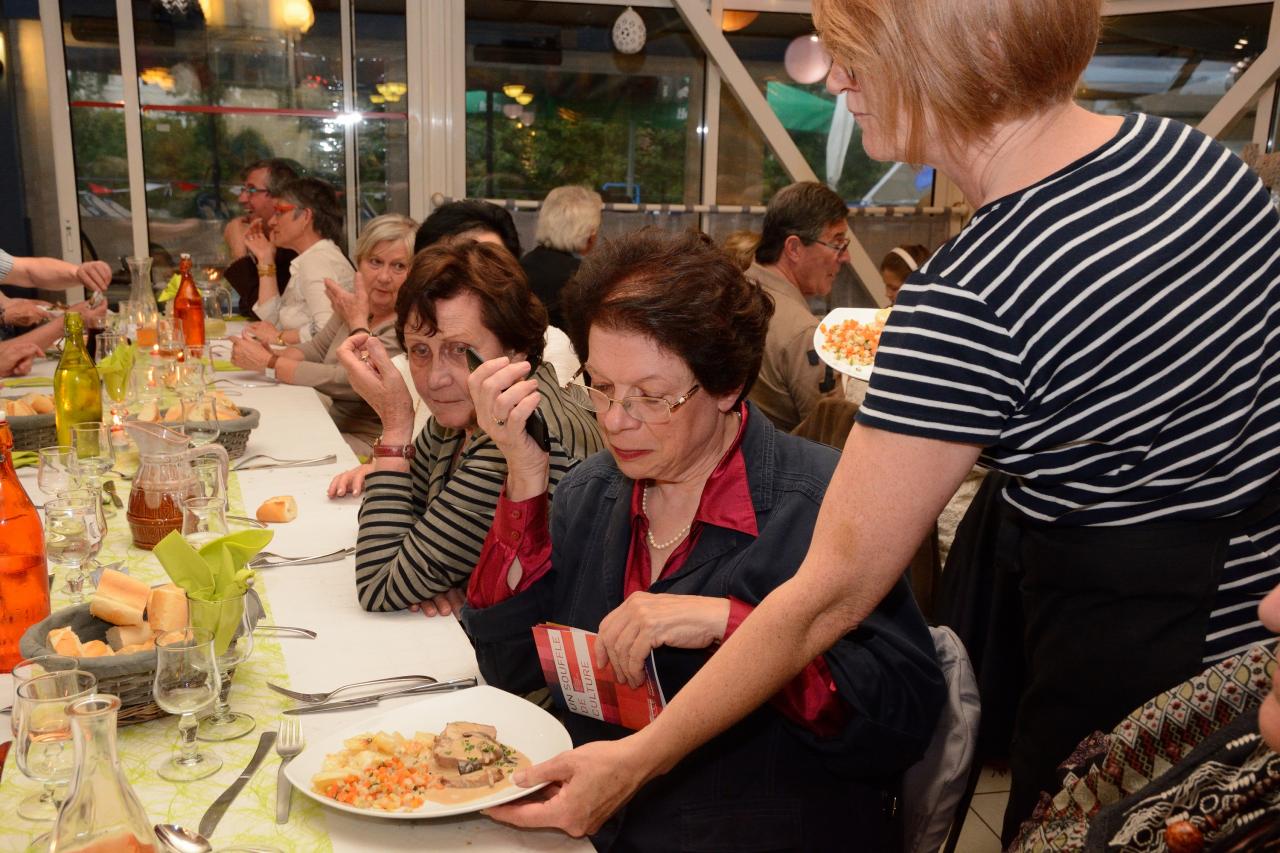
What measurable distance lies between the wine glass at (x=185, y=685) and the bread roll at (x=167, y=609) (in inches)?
4.3

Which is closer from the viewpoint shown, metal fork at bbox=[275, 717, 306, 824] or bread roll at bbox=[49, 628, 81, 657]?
metal fork at bbox=[275, 717, 306, 824]

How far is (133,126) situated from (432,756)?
599 centimetres

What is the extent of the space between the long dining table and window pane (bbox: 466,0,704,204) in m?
4.43

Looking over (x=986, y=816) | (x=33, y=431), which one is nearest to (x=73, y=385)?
(x=33, y=431)

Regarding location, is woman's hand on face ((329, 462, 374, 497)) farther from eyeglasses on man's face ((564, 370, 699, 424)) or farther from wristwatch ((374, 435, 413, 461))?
eyeglasses on man's face ((564, 370, 699, 424))

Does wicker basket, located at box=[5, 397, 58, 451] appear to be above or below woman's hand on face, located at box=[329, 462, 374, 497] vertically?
above

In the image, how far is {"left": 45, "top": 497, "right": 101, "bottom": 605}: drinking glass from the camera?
1.73 metres

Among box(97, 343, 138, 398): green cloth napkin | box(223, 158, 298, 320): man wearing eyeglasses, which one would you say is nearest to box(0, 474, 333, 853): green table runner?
box(97, 343, 138, 398): green cloth napkin

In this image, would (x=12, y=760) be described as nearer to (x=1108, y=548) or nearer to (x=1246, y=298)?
(x=1108, y=548)

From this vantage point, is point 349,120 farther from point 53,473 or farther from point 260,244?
point 53,473

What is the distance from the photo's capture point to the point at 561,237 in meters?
4.73

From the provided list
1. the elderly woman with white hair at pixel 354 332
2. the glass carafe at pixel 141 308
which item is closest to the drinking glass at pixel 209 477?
the elderly woman with white hair at pixel 354 332

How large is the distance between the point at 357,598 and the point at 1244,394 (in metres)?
1.36

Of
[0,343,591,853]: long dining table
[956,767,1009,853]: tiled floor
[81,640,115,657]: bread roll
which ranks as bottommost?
[956,767,1009,853]: tiled floor
